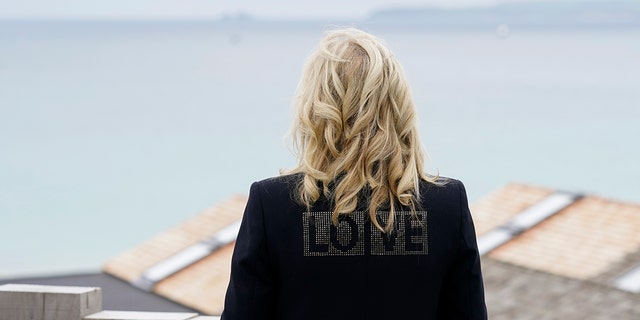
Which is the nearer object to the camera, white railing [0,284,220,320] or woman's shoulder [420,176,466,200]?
woman's shoulder [420,176,466,200]

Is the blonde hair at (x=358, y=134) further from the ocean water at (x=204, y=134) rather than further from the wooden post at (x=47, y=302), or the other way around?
the ocean water at (x=204, y=134)

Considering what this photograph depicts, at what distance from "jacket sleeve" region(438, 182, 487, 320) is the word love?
0.12 meters

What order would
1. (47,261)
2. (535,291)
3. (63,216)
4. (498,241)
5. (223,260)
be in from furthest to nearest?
(63,216), (47,261), (223,260), (498,241), (535,291)

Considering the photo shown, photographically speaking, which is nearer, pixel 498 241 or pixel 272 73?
pixel 498 241

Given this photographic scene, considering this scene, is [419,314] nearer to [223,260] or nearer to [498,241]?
[498,241]

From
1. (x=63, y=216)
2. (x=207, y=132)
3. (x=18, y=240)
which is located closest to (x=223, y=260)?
(x=18, y=240)

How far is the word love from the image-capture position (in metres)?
1.86

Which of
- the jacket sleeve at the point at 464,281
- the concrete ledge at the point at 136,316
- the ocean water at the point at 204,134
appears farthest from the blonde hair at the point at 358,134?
the ocean water at the point at 204,134

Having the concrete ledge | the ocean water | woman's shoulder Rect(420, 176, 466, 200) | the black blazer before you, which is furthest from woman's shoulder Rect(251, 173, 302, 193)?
the ocean water

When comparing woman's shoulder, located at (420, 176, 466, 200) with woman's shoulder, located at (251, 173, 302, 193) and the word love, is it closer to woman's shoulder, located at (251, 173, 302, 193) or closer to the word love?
the word love

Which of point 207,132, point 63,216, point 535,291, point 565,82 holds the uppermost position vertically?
point 565,82

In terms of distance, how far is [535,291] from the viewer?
6.96 metres

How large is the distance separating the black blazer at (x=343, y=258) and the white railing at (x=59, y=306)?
584 millimetres

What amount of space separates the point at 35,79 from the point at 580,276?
149 feet
